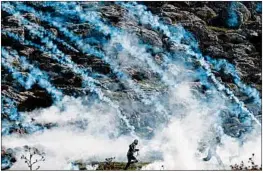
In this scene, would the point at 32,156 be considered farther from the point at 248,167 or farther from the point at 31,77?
the point at 248,167

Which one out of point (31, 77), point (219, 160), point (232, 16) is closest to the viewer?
point (219, 160)

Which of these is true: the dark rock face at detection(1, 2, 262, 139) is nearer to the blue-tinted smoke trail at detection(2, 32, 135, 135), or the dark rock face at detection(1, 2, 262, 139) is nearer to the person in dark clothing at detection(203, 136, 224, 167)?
the blue-tinted smoke trail at detection(2, 32, 135, 135)

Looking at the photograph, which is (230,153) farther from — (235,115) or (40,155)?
(40,155)

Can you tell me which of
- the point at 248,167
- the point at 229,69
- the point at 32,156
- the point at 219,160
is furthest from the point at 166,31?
the point at 32,156

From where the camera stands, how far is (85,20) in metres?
12.3

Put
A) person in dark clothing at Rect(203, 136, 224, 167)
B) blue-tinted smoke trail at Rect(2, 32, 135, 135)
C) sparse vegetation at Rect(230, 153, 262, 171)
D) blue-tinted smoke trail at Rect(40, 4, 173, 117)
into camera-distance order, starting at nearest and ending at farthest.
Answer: sparse vegetation at Rect(230, 153, 262, 171) → person in dark clothing at Rect(203, 136, 224, 167) → blue-tinted smoke trail at Rect(2, 32, 135, 135) → blue-tinted smoke trail at Rect(40, 4, 173, 117)

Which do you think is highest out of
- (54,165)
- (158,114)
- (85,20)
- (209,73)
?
(85,20)

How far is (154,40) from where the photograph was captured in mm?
12469

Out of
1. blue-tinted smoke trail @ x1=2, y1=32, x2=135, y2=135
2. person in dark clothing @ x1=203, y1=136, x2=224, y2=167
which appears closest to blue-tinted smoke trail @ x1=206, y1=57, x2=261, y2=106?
person in dark clothing @ x1=203, y1=136, x2=224, y2=167

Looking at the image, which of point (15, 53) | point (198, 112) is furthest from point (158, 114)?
point (15, 53)

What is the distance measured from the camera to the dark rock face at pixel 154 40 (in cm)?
1194

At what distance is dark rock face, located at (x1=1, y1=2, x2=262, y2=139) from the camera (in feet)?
39.2

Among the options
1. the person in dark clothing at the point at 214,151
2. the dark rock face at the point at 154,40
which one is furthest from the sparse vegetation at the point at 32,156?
the person in dark clothing at the point at 214,151

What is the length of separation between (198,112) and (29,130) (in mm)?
2990
